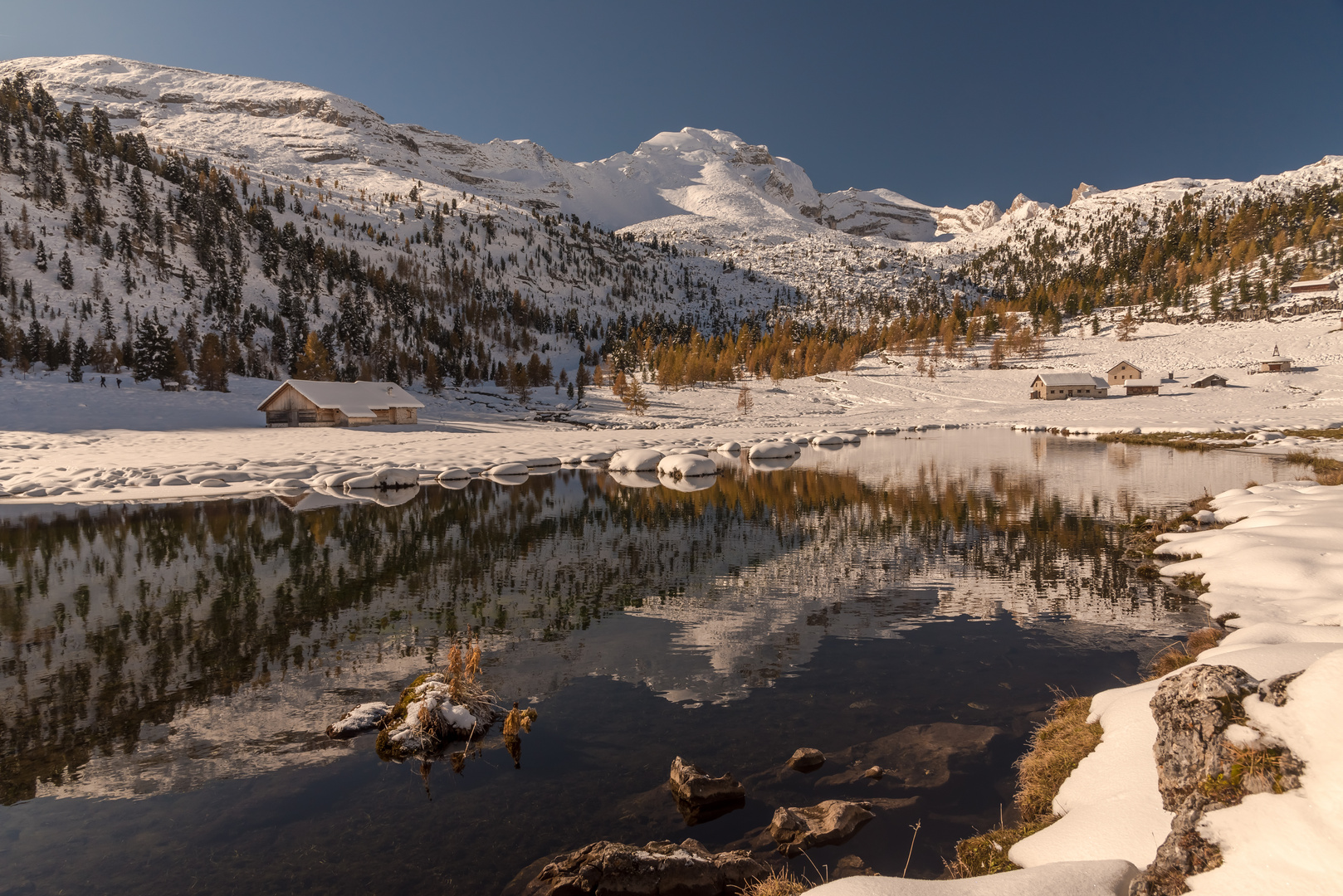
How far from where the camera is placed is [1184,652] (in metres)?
10.3

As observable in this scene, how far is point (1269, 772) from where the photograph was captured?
368 cm

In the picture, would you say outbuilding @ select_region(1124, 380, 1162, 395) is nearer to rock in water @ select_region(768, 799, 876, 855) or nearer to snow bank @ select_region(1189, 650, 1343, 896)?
rock in water @ select_region(768, 799, 876, 855)

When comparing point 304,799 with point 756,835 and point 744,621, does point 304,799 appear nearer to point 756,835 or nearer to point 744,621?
point 756,835

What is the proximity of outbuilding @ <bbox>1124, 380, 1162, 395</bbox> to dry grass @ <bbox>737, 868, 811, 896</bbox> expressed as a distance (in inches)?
4283

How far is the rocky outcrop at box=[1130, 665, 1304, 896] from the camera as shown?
3.61 meters

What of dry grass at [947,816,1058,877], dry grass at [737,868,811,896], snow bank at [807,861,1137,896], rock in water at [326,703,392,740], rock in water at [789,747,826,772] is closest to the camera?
snow bank at [807,861,1137,896]

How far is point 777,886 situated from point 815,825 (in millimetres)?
1419

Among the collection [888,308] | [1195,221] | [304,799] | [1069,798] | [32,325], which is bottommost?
[304,799]

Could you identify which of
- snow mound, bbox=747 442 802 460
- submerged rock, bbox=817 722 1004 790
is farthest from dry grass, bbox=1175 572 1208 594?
snow mound, bbox=747 442 802 460

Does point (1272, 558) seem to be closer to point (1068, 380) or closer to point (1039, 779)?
point (1039, 779)

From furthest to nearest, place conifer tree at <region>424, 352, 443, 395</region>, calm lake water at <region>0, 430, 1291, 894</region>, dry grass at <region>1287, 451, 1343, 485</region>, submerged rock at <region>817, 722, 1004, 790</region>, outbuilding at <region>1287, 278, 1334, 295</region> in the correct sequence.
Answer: outbuilding at <region>1287, 278, 1334, 295</region> < conifer tree at <region>424, 352, 443, 395</region> < dry grass at <region>1287, 451, 1343, 485</region> < submerged rock at <region>817, 722, 1004, 790</region> < calm lake water at <region>0, 430, 1291, 894</region>

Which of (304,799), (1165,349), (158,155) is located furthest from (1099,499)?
(158,155)

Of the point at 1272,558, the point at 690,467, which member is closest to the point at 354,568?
the point at 690,467

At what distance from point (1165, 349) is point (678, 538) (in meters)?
129
